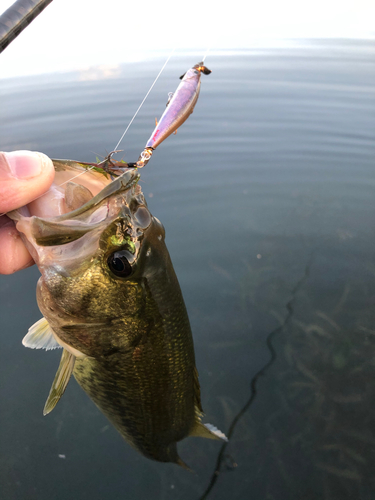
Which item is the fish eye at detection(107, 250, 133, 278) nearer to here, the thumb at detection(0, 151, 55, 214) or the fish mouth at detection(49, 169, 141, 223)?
the fish mouth at detection(49, 169, 141, 223)

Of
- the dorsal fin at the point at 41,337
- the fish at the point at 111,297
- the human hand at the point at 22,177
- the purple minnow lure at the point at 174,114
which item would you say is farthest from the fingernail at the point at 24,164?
the dorsal fin at the point at 41,337

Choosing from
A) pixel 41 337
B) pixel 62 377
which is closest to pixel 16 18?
pixel 41 337

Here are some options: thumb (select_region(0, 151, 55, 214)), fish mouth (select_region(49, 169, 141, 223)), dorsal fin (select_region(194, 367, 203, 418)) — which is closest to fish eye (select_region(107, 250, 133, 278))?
fish mouth (select_region(49, 169, 141, 223))

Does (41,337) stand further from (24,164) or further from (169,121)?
(169,121)

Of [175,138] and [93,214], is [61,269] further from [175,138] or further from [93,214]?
[175,138]

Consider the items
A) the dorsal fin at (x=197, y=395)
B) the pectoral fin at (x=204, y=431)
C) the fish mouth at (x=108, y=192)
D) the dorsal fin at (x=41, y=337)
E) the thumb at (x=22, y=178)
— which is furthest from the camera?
the pectoral fin at (x=204, y=431)

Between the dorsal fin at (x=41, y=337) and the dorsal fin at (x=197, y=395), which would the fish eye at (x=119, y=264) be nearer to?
the dorsal fin at (x=41, y=337)

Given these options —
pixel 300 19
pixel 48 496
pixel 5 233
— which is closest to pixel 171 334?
pixel 5 233
